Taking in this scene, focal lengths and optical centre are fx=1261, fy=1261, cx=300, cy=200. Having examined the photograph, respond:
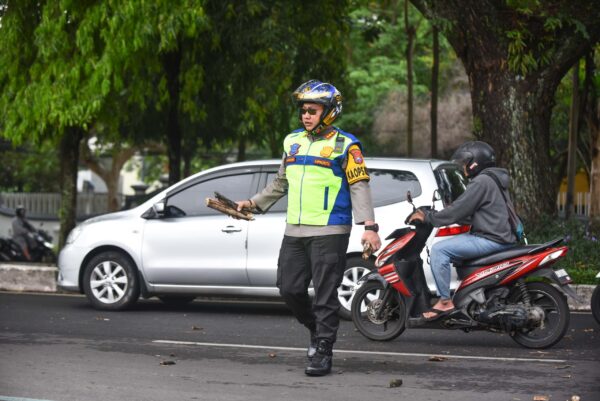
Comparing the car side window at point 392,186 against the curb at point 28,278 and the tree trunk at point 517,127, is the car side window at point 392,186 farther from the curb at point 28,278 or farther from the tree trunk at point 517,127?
the curb at point 28,278

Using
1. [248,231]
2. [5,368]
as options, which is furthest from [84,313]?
[5,368]

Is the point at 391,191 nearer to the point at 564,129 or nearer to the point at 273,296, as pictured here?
the point at 273,296

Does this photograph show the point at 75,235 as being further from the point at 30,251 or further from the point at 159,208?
the point at 30,251

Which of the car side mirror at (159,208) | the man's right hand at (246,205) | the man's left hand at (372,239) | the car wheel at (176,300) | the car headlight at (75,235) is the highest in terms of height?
the man's right hand at (246,205)

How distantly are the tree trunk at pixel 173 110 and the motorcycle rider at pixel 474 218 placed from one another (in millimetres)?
9400

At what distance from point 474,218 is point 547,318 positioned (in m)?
0.96

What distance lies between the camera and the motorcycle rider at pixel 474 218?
9.70 metres

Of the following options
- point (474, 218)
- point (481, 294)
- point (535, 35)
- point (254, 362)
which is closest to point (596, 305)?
point (481, 294)

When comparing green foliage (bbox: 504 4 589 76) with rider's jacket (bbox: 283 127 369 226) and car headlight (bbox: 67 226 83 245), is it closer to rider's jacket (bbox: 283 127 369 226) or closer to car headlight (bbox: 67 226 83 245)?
car headlight (bbox: 67 226 83 245)

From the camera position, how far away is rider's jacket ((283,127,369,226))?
26.6ft

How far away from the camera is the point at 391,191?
11891mm

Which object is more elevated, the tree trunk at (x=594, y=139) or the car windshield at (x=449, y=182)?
the tree trunk at (x=594, y=139)

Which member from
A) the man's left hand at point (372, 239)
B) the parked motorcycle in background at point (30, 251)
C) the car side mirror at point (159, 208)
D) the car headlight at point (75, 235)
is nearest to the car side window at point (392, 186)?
the car side mirror at point (159, 208)

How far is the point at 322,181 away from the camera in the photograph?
26.6 ft
